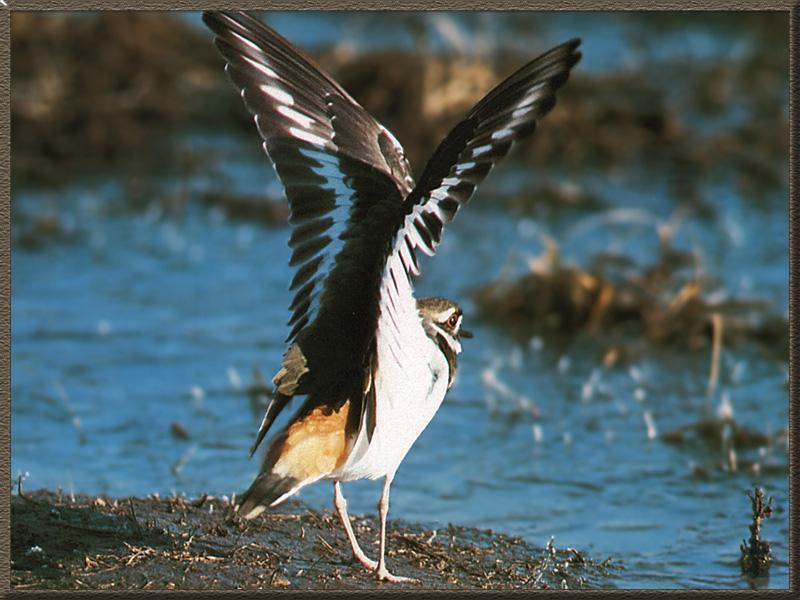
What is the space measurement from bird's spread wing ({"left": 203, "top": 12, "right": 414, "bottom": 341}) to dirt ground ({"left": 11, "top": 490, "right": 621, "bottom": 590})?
0.99 meters

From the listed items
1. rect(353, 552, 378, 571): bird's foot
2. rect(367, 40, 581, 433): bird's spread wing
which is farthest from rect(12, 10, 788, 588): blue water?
rect(367, 40, 581, 433): bird's spread wing

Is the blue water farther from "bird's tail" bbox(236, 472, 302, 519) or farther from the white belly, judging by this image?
"bird's tail" bbox(236, 472, 302, 519)

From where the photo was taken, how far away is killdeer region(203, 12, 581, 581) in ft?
18.1

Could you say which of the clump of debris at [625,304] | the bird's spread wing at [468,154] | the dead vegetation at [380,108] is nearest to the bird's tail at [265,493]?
the bird's spread wing at [468,154]

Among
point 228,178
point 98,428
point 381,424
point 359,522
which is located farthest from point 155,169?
point 381,424

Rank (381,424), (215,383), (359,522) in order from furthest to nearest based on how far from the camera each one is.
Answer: (215,383) → (359,522) → (381,424)

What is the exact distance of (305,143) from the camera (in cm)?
626

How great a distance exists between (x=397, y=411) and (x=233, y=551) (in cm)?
98

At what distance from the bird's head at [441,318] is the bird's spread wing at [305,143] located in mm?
549

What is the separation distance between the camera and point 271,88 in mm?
6164

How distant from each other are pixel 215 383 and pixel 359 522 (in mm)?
2769

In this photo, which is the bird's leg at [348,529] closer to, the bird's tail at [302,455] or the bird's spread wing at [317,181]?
the bird's tail at [302,455]

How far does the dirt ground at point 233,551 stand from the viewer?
19.6ft

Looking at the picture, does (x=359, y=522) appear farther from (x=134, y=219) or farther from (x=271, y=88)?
(x=134, y=219)
